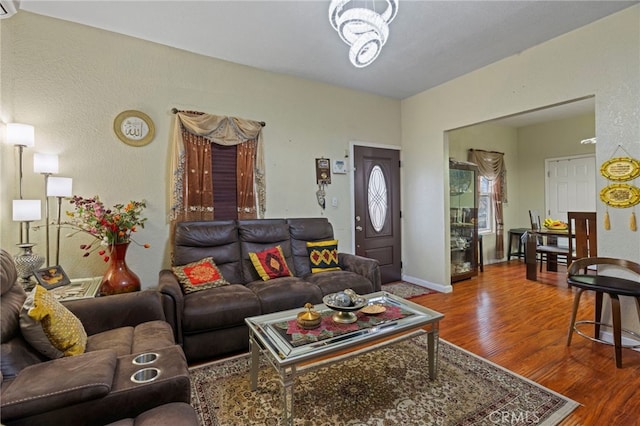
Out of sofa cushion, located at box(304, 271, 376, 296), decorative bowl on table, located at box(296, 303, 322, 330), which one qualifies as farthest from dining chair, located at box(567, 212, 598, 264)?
decorative bowl on table, located at box(296, 303, 322, 330)

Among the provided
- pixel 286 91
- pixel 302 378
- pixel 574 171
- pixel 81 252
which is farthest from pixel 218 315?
pixel 574 171

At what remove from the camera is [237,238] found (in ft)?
10.5

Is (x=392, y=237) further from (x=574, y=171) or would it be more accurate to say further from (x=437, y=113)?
(x=574, y=171)

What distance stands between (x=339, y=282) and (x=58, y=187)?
2.54 m

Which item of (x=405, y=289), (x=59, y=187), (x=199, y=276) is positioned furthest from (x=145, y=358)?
(x=405, y=289)

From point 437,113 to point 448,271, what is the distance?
225cm

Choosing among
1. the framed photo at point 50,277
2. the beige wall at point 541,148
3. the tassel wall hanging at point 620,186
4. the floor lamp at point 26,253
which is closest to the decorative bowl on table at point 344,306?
the framed photo at point 50,277

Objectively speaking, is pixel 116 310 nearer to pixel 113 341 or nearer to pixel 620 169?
pixel 113 341

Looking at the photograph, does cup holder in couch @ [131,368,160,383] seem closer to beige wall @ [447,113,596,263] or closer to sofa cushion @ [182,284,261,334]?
sofa cushion @ [182,284,261,334]

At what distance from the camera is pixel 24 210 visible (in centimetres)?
216

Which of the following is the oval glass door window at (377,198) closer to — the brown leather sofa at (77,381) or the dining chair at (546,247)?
the dining chair at (546,247)

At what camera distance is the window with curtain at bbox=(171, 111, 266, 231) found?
3.11 meters

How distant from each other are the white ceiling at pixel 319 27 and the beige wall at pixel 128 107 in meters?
0.19

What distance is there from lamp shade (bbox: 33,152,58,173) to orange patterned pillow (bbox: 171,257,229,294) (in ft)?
4.12
